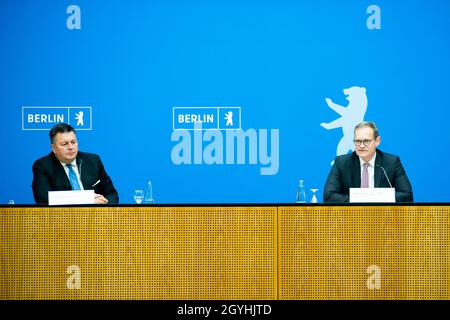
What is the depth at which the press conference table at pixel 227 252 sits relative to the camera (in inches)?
137

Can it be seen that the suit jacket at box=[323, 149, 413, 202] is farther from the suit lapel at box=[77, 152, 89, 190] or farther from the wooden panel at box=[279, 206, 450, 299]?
the suit lapel at box=[77, 152, 89, 190]

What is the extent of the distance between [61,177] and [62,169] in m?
0.06

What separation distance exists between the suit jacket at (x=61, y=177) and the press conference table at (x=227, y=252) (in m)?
0.70

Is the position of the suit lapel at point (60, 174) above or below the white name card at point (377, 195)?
above

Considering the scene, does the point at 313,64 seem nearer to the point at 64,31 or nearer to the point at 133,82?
the point at 133,82

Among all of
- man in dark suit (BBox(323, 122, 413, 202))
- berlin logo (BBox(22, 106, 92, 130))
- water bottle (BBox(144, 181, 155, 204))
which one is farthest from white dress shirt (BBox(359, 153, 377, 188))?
berlin logo (BBox(22, 106, 92, 130))

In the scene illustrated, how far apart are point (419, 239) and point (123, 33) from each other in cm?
300

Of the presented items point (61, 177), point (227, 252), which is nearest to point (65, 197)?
point (61, 177)

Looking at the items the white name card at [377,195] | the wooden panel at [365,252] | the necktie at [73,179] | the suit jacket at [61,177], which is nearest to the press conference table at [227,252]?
the wooden panel at [365,252]

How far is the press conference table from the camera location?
347 cm

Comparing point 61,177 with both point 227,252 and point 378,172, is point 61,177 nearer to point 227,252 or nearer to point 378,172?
point 227,252

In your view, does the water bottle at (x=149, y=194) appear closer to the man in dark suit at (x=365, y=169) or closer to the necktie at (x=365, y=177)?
the man in dark suit at (x=365, y=169)
